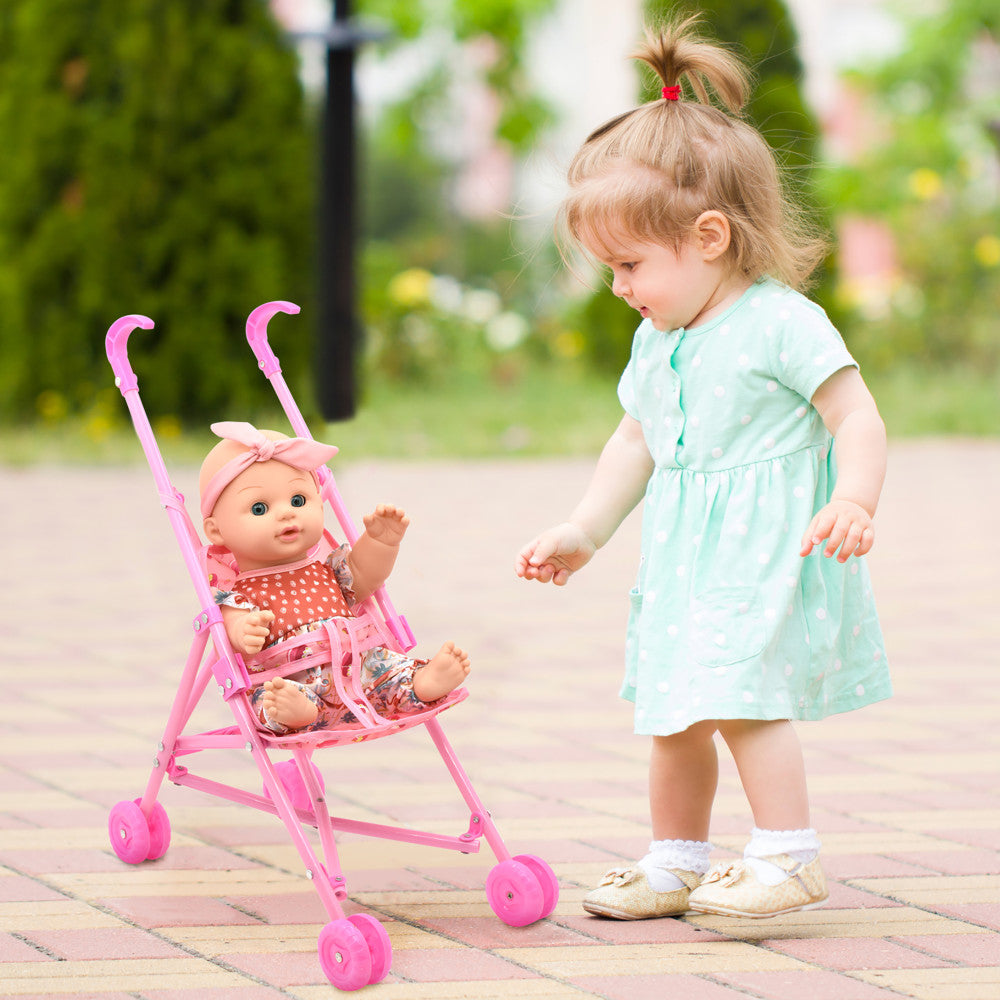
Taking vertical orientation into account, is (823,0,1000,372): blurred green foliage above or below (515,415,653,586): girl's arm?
above

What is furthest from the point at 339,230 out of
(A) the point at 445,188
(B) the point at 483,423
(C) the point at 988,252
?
(A) the point at 445,188

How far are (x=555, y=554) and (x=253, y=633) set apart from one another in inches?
20.6

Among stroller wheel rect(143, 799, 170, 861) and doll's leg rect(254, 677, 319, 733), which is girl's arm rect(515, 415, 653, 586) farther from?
stroller wheel rect(143, 799, 170, 861)

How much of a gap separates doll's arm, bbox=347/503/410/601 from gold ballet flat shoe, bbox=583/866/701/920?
624 mm

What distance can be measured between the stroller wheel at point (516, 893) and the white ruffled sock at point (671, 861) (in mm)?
213

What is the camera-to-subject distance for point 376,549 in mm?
2682

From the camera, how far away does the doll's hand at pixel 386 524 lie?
2625mm

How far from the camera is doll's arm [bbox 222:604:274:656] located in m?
2.51

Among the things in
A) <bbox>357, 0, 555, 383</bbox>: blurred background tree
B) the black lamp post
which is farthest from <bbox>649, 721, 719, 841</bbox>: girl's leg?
the black lamp post

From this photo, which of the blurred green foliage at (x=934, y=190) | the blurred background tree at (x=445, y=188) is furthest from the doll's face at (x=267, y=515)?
the blurred green foliage at (x=934, y=190)

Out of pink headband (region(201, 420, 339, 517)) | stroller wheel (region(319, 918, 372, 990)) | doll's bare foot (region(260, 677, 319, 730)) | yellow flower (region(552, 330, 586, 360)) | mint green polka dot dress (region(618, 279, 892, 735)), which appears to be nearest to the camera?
stroller wheel (region(319, 918, 372, 990))

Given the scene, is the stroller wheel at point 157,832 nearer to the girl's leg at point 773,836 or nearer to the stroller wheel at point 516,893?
the stroller wheel at point 516,893

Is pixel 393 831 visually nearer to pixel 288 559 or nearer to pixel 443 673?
pixel 443 673

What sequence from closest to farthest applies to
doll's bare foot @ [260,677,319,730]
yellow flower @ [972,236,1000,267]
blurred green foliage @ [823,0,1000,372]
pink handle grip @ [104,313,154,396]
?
1. doll's bare foot @ [260,677,319,730]
2. pink handle grip @ [104,313,154,396]
3. yellow flower @ [972,236,1000,267]
4. blurred green foliage @ [823,0,1000,372]
